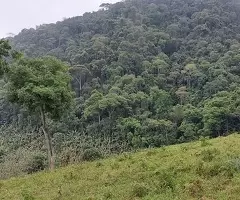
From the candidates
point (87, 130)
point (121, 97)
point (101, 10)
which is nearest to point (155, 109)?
point (121, 97)

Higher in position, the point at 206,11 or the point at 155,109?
the point at 206,11

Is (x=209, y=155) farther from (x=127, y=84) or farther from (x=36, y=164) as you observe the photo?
(x=127, y=84)

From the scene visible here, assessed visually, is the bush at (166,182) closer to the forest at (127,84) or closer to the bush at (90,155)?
the forest at (127,84)

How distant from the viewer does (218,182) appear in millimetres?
10641

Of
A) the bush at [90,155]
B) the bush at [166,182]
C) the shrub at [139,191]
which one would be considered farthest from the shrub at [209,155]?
the bush at [90,155]

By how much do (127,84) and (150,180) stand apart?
180 feet

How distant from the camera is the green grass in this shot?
10.3 meters

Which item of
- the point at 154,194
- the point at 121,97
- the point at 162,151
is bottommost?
the point at 121,97

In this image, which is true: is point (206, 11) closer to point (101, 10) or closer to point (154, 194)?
point (101, 10)

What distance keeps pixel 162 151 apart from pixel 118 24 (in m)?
79.5

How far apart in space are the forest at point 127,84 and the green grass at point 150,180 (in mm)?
7645

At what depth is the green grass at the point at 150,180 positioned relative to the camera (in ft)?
33.8

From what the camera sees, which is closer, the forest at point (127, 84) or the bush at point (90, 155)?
the bush at point (90, 155)

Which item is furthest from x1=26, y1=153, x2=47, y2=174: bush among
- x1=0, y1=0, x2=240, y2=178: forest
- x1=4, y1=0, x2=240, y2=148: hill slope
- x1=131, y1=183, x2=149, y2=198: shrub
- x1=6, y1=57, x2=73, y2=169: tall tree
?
x1=131, y1=183, x2=149, y2=198: shrub
